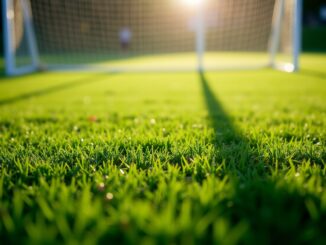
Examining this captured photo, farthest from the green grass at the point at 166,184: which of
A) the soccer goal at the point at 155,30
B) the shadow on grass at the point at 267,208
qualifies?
the soccer goal at the point at 155,30

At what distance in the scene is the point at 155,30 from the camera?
59.9 feet

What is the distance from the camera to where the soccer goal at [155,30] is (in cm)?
921

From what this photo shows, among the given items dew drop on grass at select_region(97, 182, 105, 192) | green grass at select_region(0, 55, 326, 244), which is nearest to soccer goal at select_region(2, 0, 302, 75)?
green grass at select_region(0, 55, 326, 244)

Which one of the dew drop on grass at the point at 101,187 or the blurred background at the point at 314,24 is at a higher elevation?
the blurred background at the point at 314,24

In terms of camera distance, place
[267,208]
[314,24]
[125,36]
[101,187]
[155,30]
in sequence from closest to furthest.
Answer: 1. [267,208]
2. [101,187]
3. [155,30]
4. [125,36]
5. [314,24]

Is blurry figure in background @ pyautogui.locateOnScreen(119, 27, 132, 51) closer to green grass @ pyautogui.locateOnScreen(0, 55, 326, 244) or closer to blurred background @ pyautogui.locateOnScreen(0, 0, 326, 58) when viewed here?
blurred background @ pyautogui.locateOnScreen(0, 0, 326, 58)

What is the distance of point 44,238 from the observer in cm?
88

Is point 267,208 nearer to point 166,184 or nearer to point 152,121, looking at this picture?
point 166,184

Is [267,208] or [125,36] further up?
[125,36]

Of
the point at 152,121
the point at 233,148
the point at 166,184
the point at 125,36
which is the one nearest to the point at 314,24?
the point at 125,36

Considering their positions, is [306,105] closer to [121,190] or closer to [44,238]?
[121,190]

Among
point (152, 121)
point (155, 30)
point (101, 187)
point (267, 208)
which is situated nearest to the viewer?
point (267, 208)

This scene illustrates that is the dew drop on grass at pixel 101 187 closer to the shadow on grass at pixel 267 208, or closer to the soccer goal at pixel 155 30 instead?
the shadow on grass at pixel 267 208

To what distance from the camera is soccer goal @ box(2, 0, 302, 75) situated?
9211 mm
